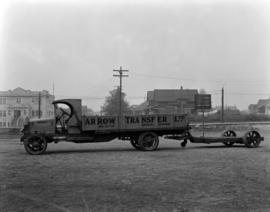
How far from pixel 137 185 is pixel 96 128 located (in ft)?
30.4

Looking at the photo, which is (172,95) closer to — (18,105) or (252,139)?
(18,105)

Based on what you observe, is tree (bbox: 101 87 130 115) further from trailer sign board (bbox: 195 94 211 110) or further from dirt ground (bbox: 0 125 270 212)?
dirt ground (bbox: 0 125 270 212)

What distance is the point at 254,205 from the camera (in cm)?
793

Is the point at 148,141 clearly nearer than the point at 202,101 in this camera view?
Yes

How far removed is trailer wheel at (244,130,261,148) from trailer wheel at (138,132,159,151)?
14.0 feet

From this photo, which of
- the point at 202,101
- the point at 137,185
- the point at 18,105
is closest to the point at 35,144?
the point at 137,185

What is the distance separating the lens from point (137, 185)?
385 inches

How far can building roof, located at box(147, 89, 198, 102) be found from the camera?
111244mm

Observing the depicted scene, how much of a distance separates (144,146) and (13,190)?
1051 centimetres

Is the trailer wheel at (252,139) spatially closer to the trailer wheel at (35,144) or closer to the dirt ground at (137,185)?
the dirt ground at (137,185)

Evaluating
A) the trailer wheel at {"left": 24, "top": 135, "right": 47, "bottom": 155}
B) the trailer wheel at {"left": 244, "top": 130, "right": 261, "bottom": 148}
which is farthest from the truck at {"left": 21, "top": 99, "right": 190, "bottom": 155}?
the trailer wheel at {"left": 244, "top": 130, "right": 261, "bottom": 148}

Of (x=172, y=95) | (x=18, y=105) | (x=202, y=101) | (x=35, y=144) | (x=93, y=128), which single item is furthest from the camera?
(x=172, y=95)

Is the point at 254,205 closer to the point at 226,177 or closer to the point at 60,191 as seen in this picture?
the point at 226,177

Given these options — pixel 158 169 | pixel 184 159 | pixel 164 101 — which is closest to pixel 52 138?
pixel 184 159
